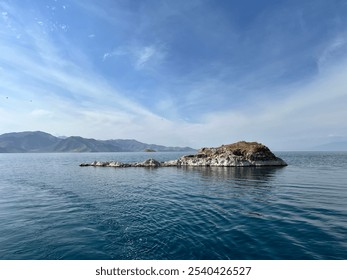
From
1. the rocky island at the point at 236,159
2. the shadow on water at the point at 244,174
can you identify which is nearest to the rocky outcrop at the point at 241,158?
the rocky island at the point at 236,159

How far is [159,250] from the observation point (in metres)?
11.9

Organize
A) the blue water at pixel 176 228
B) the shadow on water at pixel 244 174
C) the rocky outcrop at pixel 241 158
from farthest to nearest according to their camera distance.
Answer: the rocky outcrop at pixel 241 158, the shadow on water at pixel 244 174, the blue water at pixel 176 228

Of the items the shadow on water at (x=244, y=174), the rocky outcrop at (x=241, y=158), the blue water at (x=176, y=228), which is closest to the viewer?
the blue water at (x=176, y=228)

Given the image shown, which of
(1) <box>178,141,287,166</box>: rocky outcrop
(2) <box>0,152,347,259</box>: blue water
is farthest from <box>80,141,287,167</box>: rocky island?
(2) <box>0,152,347,259</box>: blue water

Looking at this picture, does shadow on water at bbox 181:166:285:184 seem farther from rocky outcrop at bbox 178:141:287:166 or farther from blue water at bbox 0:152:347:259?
blue water at bbox 0:152:347:259

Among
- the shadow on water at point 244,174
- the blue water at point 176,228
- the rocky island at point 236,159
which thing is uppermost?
the rocky island at point 236,159

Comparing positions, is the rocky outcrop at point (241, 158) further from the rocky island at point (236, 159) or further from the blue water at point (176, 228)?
the blue water at point (176, 228)

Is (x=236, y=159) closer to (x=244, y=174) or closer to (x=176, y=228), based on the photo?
(x=244, y=174)

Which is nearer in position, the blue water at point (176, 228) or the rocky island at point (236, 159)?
the blue water at point (176, 228)

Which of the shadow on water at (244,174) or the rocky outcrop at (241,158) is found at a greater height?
the rocky outcrop at (241,158)

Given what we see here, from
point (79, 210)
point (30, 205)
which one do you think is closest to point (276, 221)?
point (79, 210)
